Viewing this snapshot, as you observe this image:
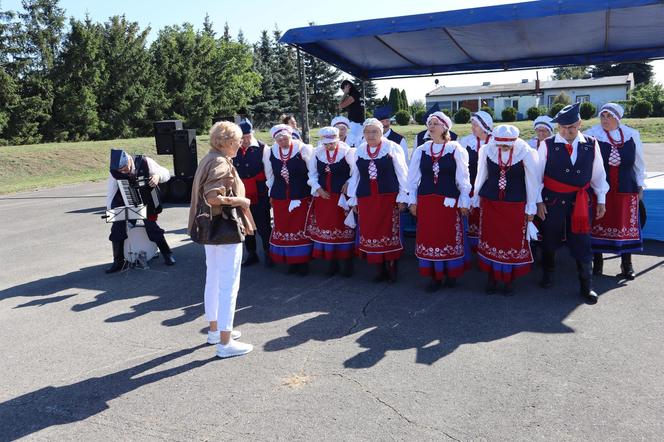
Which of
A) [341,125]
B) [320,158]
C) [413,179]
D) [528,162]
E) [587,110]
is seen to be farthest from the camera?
[587,110]

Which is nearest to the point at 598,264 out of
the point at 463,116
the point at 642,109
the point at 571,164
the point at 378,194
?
the point at 571,164

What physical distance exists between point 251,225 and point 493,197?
2494mm

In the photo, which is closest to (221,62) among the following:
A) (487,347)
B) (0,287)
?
(0,287)

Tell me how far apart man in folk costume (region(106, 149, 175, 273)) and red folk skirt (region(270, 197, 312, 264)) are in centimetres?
166

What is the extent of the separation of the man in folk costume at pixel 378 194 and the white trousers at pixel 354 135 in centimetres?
207

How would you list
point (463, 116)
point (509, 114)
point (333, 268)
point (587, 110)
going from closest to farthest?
point (333, 268)
point (587, 110)
point (463, 116)
point (509, 114)

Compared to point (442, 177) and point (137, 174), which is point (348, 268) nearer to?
point (442, 177)

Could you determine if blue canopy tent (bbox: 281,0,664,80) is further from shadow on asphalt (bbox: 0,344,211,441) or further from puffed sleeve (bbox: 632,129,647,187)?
shadow on asphalt (bbox: 0,344,211,441)

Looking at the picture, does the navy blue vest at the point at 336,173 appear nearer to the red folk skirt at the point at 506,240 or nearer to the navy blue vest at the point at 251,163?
the navy blue vest at the point at 251,163

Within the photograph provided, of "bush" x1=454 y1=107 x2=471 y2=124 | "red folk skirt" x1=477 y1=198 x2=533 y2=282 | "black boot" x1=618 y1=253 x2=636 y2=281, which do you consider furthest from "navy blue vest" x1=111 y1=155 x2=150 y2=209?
"bush" x1=454 y1=107 x2=471 y2=124

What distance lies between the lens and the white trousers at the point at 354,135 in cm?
814

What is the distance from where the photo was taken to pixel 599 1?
6.32 meters

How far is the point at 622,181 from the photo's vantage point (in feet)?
19.4

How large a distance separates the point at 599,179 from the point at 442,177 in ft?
5.11
